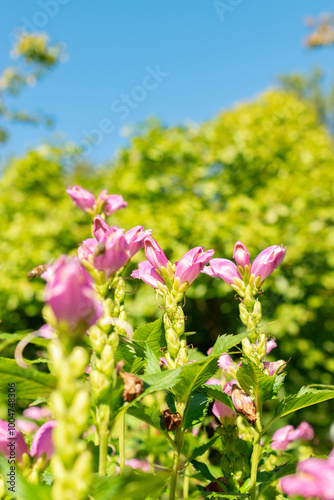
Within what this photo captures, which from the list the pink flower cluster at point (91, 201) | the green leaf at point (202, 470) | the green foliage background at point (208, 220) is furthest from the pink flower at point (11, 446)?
the green foliage background at point (208, 220)

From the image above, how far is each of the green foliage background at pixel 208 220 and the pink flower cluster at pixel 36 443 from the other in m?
3.16

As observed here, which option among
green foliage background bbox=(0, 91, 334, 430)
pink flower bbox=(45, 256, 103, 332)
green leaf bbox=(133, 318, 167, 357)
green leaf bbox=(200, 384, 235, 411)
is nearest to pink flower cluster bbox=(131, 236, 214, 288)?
green leaf bbox=(133, 318, 167, 357)

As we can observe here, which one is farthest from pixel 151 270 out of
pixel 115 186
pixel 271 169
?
pixel 271 169

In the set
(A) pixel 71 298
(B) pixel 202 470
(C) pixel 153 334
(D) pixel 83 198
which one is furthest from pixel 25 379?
(D) pixel 83 198

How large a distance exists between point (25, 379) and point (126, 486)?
20cm

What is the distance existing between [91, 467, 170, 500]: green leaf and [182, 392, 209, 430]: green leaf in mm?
275

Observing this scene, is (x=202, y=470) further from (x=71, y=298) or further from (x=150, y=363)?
(x=71, y=298)

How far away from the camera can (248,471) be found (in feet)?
2.90

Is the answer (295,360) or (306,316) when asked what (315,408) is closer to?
(295,360)

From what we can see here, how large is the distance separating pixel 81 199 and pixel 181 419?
734 mm

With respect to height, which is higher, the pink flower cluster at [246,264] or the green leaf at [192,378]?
the pink flower cluster at [246,264]

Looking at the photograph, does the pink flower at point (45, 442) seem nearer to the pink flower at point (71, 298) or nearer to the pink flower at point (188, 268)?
the pink flower at point (71, 298)

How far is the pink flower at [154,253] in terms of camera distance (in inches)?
34.3

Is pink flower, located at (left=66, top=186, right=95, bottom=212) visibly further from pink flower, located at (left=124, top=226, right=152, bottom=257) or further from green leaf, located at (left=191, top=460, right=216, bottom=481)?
green leaf, located at (left=191, top=460, right=216, bottom=481)
